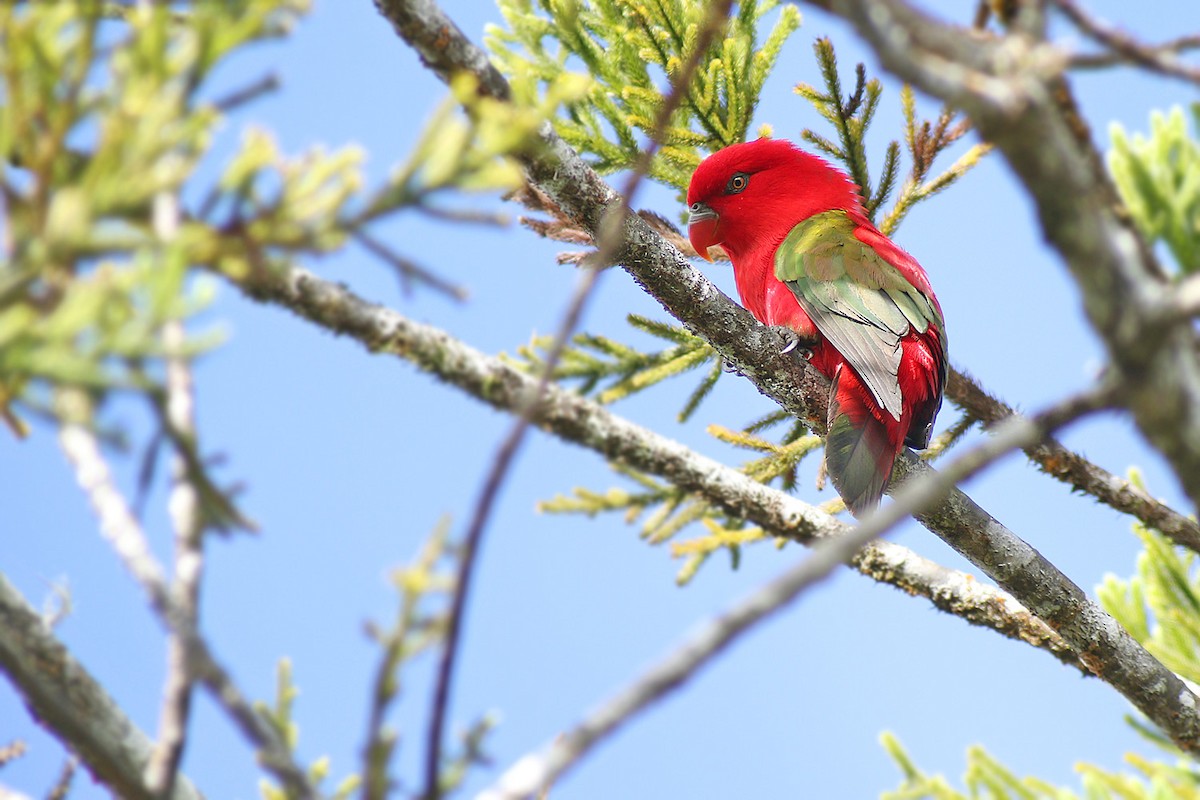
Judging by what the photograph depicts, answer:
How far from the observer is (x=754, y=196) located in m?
5.09

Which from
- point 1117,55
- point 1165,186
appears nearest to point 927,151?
point 1165,186

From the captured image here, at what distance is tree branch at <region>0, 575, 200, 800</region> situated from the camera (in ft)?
5.58

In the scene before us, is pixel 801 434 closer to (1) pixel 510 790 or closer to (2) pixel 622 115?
(2) pixel 622 115

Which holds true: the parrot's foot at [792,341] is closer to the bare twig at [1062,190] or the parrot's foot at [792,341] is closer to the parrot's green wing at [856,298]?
the parrot's green wing at [856,298]

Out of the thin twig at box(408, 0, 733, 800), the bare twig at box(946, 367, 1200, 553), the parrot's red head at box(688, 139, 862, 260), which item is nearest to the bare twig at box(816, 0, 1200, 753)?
the thin twig at box(408, 0, 733, 800)

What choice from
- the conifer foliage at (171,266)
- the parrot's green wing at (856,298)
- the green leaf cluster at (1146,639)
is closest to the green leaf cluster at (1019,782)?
the green leaf cluster at (1146,639)

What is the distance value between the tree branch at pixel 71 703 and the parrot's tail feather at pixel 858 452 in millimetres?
2448

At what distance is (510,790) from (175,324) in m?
0.79

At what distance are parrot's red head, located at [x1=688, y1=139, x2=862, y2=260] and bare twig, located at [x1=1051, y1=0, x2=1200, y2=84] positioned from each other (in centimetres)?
340

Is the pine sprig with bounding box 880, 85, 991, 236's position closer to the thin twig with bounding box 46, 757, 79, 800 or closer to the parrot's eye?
the parrot's eye

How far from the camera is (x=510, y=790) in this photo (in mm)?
1466

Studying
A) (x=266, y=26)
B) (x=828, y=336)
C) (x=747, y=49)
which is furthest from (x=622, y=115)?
(x=266, y=26)

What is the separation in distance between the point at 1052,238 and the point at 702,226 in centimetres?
364

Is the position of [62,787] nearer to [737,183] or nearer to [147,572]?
[147,572]
